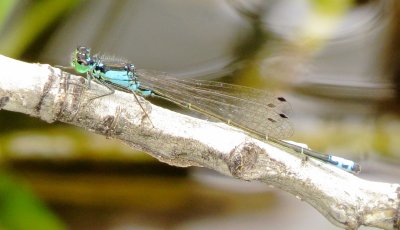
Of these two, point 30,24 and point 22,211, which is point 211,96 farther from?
point 30,24

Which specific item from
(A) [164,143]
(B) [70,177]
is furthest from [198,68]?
(A) [164,143]

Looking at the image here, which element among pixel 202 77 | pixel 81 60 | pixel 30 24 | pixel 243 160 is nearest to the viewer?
pixel 243 160

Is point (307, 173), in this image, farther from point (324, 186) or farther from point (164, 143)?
point (164, 143)

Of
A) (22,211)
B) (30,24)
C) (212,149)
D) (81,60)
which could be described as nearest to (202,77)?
(30,24)

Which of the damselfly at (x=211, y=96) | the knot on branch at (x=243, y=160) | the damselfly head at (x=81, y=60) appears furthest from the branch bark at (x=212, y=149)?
the damselfly head at (x=81, y=60)

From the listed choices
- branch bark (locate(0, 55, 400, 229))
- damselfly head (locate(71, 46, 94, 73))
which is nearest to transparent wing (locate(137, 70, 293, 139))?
damselfly head (locate(71, 46, 94, 73))

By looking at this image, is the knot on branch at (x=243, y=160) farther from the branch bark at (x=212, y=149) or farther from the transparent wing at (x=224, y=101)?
the transparent wing at (x=224, y=101)

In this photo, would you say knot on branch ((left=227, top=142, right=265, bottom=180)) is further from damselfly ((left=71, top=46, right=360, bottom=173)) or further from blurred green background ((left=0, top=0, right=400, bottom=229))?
blurred green background ((left=0, top=0, right=400, bottom=229))
